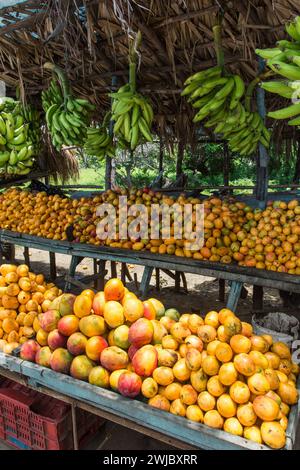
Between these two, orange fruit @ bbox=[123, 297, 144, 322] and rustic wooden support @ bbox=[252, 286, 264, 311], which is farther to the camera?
rustic wooden support @ bbox=[252, 286, 264, 311]

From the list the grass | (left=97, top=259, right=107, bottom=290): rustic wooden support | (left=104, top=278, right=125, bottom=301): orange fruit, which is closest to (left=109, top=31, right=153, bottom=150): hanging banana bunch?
(left=104, top=278, right=125, bottom=301): orange fruit

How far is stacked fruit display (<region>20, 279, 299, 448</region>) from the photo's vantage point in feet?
5.29

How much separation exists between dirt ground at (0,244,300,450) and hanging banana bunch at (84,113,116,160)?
6.66ft

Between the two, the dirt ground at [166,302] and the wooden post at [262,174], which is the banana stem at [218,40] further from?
the dirt ground at [166,302]

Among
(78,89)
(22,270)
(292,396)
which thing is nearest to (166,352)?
(292,396)

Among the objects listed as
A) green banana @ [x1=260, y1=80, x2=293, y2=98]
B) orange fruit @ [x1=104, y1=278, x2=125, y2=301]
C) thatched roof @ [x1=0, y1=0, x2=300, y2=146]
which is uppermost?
thatched roof @ [x1=0, y1=0, x2=300, y2=146]

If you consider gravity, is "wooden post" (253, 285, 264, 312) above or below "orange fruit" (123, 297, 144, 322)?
below

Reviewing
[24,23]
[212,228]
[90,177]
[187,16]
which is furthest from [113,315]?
[90,177]

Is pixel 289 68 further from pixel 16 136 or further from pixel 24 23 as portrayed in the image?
pixel 16 136

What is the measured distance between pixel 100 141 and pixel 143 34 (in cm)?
128

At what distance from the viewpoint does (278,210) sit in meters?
3.25

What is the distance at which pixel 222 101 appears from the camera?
2883 mm

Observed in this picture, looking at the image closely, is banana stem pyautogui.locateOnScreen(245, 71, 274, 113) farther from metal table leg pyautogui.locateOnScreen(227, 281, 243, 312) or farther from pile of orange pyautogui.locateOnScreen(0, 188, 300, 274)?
metal table leg pyautogui.locateOnScreen(227, 281, 243, 312)
